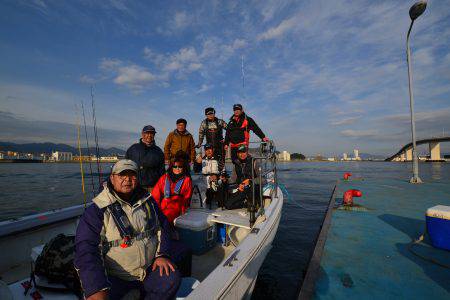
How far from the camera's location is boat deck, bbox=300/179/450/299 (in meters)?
2.82

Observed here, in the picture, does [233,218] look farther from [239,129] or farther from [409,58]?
[409,58]

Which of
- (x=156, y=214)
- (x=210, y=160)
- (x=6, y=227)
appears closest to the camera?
(x=156, y=214)

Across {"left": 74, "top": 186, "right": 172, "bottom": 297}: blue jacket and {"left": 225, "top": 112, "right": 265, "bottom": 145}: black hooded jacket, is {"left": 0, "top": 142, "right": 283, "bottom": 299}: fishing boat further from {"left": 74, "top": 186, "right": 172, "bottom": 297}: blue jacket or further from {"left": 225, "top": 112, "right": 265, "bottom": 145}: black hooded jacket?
{"left": 225, "top": 112, "right": 265, "bottom": 145}: black hooded jacket

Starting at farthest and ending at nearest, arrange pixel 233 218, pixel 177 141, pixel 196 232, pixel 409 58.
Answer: pixel 409 58 → pixel 177 141 → pixel 233 218 → pixel 196 232

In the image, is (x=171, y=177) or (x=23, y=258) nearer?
(x=23, y=258)

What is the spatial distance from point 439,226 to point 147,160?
5235mm

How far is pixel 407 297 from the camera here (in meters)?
2.66

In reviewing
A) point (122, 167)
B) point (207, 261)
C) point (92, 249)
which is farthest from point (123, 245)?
point (207, 261)

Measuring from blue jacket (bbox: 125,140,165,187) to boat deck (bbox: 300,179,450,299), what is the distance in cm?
339

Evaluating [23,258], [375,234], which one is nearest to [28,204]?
[23,258]

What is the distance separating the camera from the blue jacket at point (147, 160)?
474cm

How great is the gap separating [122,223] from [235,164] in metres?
4.28

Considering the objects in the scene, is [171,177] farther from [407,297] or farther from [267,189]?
[407,297]

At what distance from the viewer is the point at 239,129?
6.38 metres
